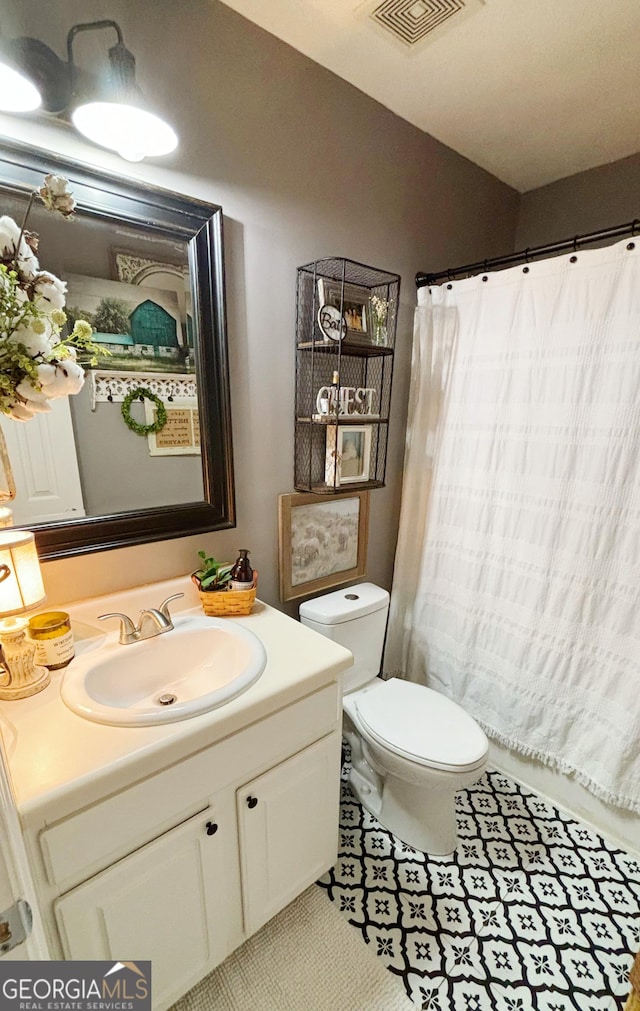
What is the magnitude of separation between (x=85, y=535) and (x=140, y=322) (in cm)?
59

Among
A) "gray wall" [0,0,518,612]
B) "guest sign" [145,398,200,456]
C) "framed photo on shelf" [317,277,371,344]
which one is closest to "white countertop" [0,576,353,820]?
"gray wall" [0,0,518,612]

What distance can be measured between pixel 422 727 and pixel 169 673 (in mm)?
816

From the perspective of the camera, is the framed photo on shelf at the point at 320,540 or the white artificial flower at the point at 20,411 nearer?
the white artificial flower at the point at 20,411

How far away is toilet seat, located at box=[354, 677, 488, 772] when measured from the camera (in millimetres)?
1301

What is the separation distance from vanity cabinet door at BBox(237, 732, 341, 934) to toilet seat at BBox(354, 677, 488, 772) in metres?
0.26

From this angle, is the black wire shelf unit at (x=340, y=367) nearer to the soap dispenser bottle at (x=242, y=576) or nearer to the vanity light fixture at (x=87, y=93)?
the soap dispenser bottle at (x=242, y=576)

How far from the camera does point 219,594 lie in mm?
1297

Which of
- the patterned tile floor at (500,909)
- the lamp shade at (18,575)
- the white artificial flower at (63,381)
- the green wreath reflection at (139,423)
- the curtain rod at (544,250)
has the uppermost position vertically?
the curtain rod at (544,250)

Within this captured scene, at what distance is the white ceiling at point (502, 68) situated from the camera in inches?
45.6

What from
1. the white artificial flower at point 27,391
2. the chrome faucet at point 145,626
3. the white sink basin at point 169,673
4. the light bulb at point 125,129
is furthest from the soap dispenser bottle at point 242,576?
the light bulb at point 125,129

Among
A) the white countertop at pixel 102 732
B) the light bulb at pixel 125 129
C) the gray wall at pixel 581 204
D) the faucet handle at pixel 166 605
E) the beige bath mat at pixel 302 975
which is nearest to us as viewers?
the white countertop at pixel 102 732

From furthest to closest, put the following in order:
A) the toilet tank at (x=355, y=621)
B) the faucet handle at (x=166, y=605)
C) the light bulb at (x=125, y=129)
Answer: the toilet tank at (x=355, y=621)
the faucet handle at (x=166, y=605)
the light bulb at (x=125, y=129)

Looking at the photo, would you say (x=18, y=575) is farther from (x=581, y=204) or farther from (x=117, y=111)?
(x=581, y=204)

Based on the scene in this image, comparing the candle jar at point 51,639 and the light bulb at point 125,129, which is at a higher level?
the light bulb at point 125,129
